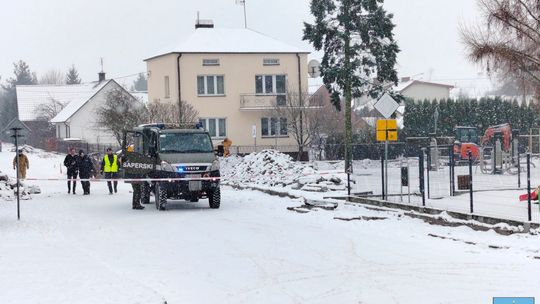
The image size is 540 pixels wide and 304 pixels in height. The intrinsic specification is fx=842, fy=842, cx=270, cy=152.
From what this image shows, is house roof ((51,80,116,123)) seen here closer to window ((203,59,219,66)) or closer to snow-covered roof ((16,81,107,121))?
snow-covered roof ((16,81,107,121))

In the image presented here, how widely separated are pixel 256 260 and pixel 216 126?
1556 inches

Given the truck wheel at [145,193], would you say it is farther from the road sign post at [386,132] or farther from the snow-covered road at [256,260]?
the road sign post at [386,132]

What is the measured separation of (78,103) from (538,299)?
7148 centimetres

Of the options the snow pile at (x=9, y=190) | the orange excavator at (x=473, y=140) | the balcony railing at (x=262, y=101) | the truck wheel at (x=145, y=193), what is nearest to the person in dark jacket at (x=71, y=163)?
the snow pile at (x=9, y=190)

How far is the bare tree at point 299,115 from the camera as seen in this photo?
50438 millimetres

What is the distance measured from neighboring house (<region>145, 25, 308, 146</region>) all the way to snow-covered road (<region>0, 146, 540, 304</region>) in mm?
31121

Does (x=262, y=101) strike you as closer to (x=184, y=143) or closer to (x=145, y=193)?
(x=145, y=193)

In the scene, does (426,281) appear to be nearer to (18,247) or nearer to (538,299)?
(538,299)

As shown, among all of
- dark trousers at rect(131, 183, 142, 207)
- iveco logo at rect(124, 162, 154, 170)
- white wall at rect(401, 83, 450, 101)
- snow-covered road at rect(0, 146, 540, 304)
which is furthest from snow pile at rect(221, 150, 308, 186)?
white wall at rect(401, 83, 450, 101)

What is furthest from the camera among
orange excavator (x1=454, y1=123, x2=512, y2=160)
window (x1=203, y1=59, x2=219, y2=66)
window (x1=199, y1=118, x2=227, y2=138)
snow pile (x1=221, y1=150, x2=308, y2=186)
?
window (x1=199, y1=118, x2=227, y2=138)

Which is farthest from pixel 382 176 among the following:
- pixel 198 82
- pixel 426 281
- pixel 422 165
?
pixel 198 82

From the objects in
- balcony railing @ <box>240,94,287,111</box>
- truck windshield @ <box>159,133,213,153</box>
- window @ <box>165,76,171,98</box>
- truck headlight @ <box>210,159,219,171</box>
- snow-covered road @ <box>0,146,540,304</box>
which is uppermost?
window @ <box>165,76,171,98</box>

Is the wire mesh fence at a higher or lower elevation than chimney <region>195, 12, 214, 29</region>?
lower

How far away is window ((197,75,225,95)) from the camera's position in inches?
2055
